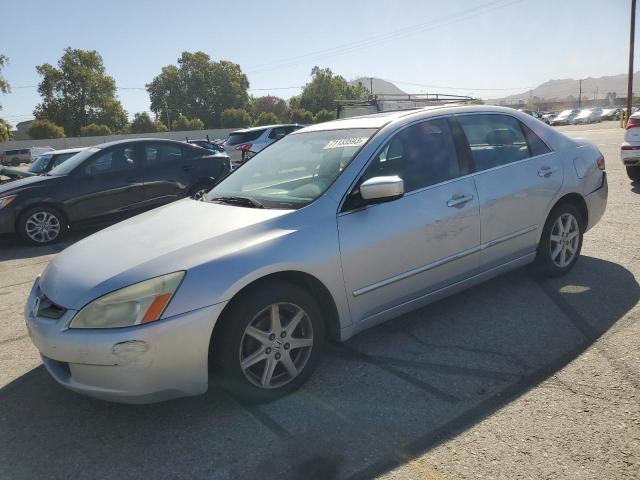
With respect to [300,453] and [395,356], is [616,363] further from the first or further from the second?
[300,453]

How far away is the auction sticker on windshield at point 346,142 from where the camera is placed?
11.9 feet

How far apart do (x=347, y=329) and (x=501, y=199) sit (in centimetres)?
167

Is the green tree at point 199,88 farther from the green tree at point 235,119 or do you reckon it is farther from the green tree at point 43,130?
the green tree at point 43,130

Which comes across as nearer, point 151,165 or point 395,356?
point 395,356

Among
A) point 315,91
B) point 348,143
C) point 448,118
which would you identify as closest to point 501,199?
point 448,118

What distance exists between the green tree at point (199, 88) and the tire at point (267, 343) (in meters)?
95.4

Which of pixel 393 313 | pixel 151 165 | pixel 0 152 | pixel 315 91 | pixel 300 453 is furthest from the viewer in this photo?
pixel 315 91

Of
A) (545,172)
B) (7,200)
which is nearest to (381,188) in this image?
(545,172)

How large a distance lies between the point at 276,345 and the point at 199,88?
98550 mm

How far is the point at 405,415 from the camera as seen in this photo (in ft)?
9.18

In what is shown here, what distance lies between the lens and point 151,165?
8.55 meters

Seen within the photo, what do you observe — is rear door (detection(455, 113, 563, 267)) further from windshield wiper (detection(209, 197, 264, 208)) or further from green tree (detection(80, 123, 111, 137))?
green tree (detection(80, 123, 111, 137))

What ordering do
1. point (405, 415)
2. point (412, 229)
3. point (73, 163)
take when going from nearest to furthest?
point (405, 415)
point (412, 229)
point (73, 163)

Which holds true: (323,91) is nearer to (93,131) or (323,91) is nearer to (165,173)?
(93,131)
